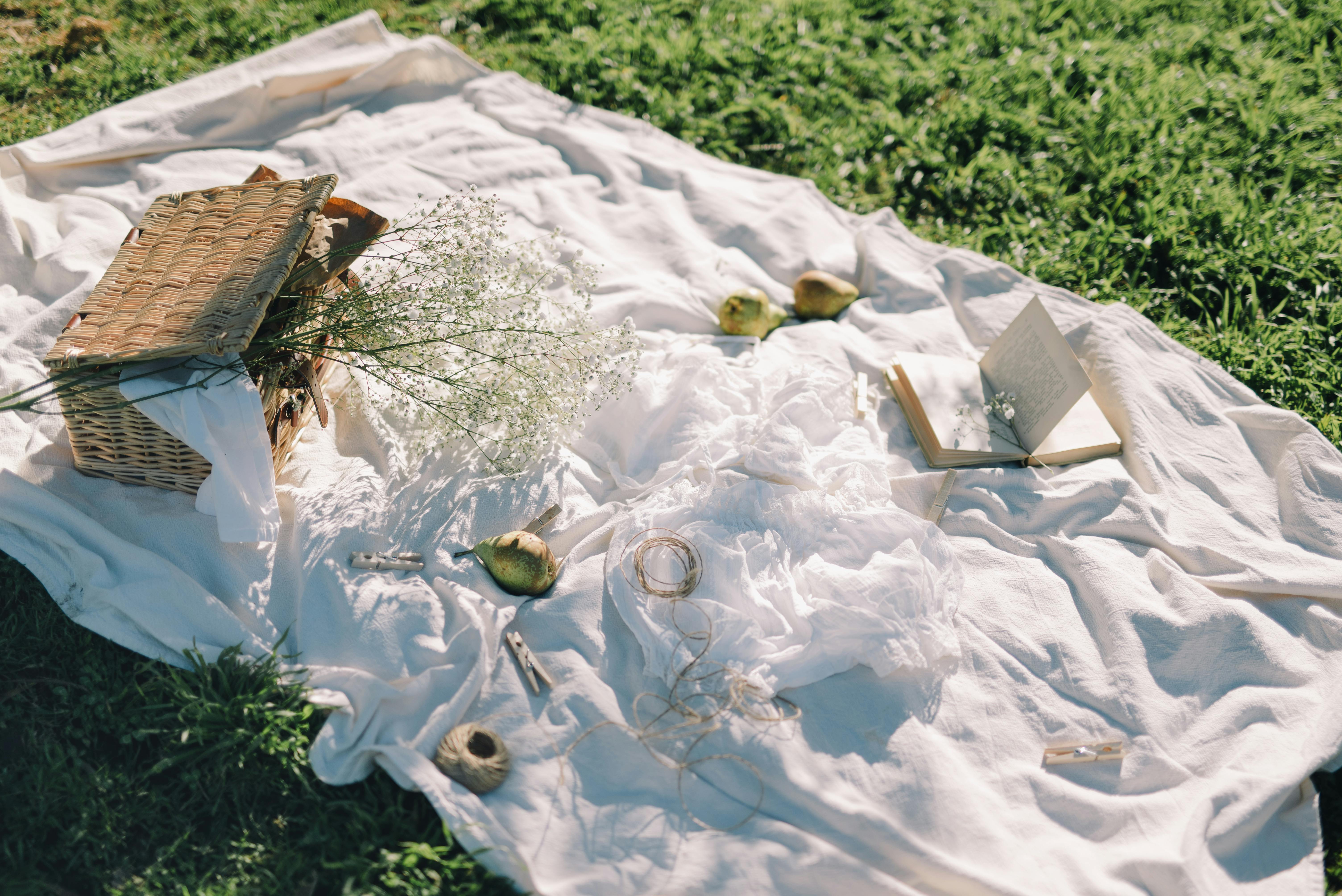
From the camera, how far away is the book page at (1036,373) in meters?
3.23

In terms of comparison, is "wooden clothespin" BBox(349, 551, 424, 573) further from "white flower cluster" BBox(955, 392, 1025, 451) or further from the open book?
"white flower cluster" BBox(955, 392, 1025, 451)

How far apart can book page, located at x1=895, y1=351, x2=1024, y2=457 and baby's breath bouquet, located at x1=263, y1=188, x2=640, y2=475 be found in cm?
123

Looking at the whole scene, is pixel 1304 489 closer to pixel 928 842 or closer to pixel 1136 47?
pixel 928 842

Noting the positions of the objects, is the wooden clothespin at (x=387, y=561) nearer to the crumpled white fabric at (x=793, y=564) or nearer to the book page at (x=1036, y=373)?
the crumpled white fabric at (x=793, y=564)

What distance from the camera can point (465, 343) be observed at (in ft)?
10.2

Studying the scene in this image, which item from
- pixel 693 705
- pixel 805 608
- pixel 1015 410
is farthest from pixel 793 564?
pixel 1015 410

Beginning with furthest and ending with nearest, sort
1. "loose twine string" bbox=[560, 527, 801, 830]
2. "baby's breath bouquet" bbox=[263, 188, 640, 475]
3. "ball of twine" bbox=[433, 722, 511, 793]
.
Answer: "baby's breath bouquet" bbox=[263, 188, 640, 475], "loose twine string" bbox=[560, 527, 801, 830], "ball of twine" bbox=[433, 722, 511, 793]

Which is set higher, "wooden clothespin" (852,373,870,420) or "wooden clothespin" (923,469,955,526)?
"wooden clothespin" (852,373,870,420)

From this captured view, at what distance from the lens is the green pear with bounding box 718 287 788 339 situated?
3859 mm

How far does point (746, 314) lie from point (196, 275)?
2.18 metres

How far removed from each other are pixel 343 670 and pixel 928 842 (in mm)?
1878

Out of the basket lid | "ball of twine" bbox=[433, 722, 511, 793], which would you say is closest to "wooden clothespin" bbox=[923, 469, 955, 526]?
"ball of twine" bbox=[433, 722, 511, 793]

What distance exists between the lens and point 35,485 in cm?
288

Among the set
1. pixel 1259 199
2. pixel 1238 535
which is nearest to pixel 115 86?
pixel 1238 535
